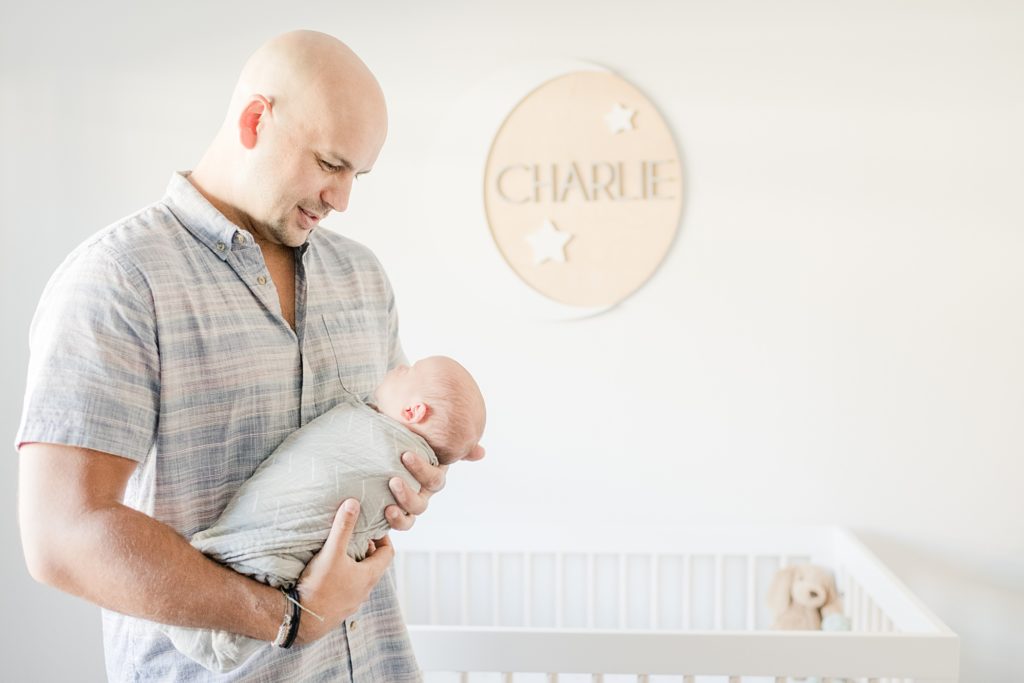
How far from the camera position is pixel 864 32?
2143mm

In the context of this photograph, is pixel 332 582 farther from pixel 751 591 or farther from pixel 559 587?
pixel 751 591

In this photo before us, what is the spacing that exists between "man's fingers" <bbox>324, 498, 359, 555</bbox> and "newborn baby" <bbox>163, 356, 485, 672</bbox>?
0.06 feet

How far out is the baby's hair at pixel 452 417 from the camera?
112 cm

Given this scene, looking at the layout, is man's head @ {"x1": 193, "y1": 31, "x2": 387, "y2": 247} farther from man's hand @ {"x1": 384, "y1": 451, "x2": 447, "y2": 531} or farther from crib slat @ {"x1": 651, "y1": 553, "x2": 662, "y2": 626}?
crib slat @ {"x1": 651, "y1": 553, "x2": 662, "y2": 626}

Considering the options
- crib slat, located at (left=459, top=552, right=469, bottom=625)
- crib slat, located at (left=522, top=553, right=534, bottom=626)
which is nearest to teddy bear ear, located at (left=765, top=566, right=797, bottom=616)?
crib slat, located at (left=522, top=553, right=534, bottom=626)

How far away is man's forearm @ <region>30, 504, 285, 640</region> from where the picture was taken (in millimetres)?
877

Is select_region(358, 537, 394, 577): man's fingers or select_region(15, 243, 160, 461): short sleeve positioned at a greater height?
select_region(15, 243, 160, 461): short sleeve

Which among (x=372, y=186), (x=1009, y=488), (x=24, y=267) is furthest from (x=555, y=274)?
(x=24, y=267)

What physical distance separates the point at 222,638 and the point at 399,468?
0.85 ft

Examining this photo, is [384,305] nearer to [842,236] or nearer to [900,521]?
[842,236]

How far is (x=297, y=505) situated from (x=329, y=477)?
0.05 metres

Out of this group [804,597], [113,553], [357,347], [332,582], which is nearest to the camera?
[113,553]

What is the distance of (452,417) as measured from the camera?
113 centimetres

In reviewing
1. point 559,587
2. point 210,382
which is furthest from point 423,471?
point 559,587
